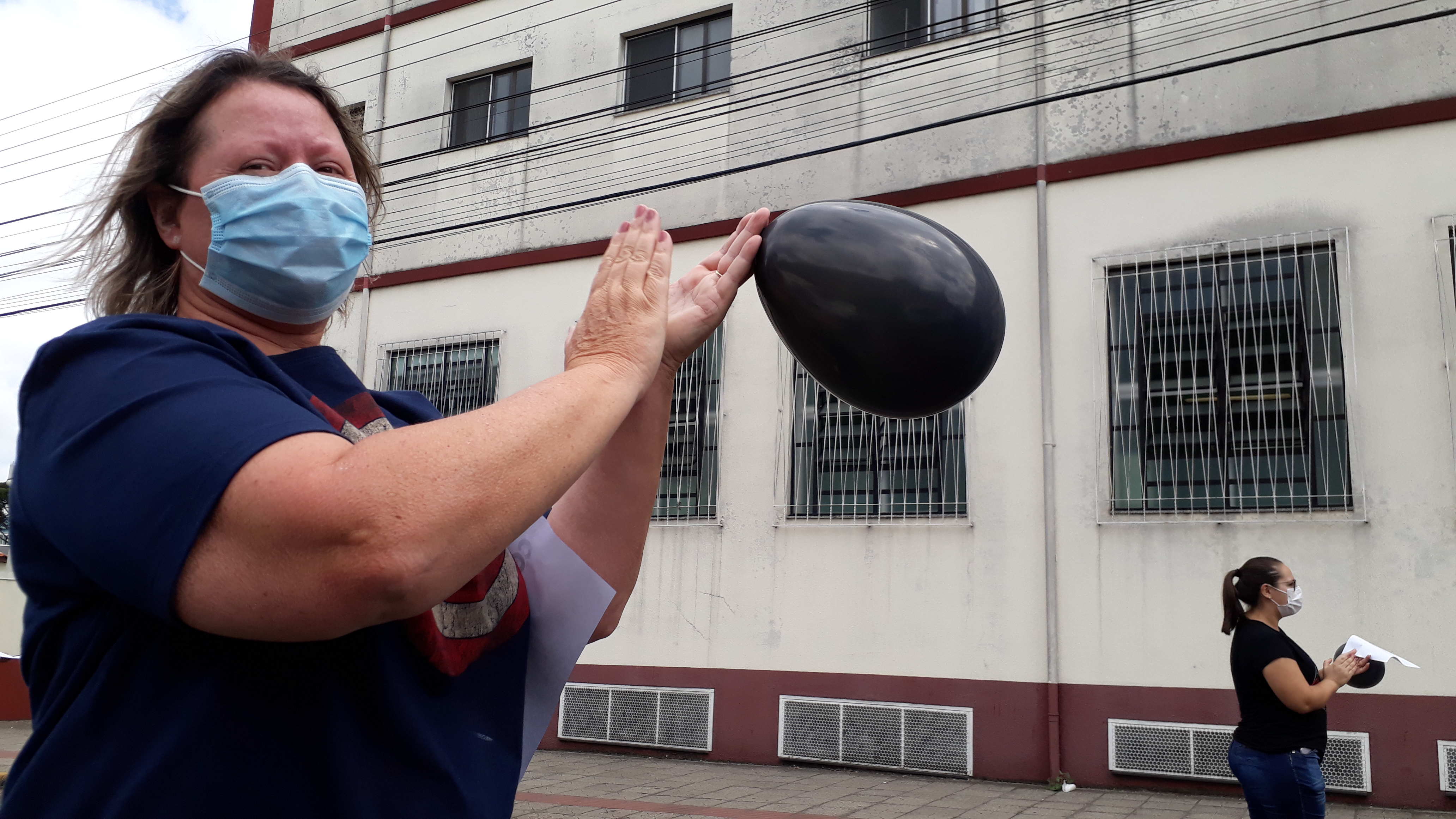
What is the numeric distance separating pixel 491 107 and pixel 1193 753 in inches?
364

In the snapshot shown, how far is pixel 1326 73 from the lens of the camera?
731 cm

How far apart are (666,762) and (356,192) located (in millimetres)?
7835

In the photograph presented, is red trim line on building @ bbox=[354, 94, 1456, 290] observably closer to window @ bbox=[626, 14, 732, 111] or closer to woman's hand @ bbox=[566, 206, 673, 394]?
window @ bbox=[626, 14, 732, 111]

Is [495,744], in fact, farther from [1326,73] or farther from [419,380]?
[419,380]

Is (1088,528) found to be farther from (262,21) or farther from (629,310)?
(262,21)

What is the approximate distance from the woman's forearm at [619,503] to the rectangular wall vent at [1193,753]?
21.1 ft

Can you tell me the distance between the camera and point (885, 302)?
167cm

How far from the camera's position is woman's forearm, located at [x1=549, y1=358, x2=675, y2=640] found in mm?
1462

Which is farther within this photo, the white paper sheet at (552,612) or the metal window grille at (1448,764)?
the metal window grille at (1448,764)

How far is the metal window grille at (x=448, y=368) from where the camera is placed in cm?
1049

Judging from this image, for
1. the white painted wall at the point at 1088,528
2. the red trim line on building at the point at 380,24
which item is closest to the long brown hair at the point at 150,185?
the white painted wall at the point at 1088,528

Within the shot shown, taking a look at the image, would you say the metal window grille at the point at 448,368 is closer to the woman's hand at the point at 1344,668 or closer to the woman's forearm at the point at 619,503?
the woman's hand at the point at 1344,668

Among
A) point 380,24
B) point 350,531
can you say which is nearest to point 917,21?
point 380,24

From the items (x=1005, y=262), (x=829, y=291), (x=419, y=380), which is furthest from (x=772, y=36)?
(x=829, y=291)
